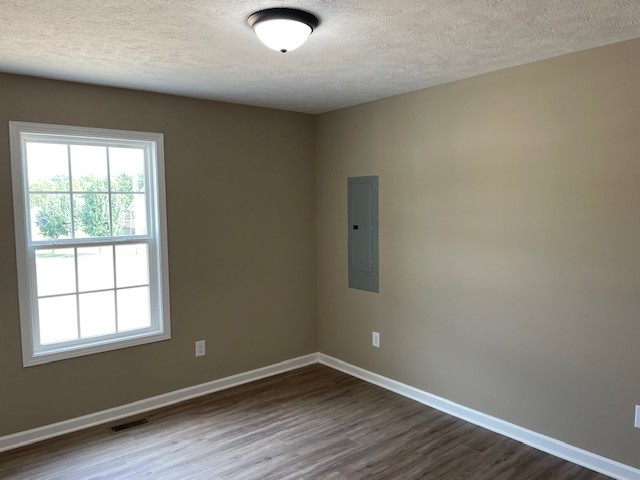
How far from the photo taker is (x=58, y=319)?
125 inches

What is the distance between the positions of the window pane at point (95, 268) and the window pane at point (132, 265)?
6 centimetres

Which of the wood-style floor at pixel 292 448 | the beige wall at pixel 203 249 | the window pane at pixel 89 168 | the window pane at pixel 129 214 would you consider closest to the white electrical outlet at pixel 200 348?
the beige wall at pixel 203 249

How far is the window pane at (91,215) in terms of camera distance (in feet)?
10.6

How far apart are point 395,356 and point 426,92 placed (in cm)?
209

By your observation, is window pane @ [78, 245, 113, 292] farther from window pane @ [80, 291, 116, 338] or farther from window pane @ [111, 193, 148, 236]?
window pane @ [111, 193, 148, 236]

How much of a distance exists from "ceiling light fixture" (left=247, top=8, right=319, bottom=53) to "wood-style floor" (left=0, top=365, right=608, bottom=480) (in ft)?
7.57

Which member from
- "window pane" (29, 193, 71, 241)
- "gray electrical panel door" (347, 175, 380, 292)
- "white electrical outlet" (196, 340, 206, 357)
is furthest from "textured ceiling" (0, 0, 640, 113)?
"white electrical outlet" (196, 340, 206, 357)

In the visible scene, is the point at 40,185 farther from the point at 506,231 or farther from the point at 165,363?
the point at 506,231

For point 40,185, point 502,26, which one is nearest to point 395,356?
point 502,26

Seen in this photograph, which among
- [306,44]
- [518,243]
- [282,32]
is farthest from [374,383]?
[282,32]

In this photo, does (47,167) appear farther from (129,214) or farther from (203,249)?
(203,249)

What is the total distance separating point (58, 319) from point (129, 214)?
87 centimetres

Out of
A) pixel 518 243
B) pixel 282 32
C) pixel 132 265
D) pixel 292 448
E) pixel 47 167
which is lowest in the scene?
pixel 292 448

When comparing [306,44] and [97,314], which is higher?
[306,44]
